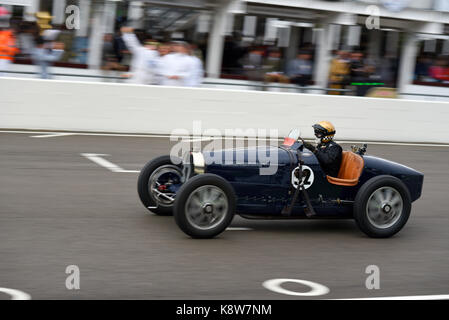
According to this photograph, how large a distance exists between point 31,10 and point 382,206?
12.0 m

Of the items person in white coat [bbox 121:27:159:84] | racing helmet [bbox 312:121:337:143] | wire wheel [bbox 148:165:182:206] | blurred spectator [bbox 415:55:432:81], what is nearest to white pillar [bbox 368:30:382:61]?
blurred spectator [bbox 415:55:432:81]

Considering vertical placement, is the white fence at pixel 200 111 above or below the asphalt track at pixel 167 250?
above

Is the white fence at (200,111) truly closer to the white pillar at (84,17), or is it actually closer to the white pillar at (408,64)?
the white pillar at (84,17)

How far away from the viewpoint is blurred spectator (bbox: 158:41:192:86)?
1395cm

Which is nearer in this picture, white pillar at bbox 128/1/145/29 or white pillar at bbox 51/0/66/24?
white pillar at bbox 51/0/66/24

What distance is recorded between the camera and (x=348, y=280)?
5973 millimetres

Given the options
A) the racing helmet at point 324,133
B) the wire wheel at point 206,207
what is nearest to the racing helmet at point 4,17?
the racing helmet at point 324,133

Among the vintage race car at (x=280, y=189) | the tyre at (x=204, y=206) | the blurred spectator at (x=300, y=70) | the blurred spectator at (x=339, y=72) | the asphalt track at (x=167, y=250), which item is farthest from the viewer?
the blurred spectator at (x=300, y=70)

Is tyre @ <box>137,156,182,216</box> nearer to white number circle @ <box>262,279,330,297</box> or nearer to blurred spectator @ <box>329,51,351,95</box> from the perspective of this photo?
white number circle @ <box>262,279,330,297</box>

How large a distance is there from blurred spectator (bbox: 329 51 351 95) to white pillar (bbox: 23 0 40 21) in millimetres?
7178

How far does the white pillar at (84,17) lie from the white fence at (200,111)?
432 cm

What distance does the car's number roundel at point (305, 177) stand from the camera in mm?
7121

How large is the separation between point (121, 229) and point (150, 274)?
147 centimetres

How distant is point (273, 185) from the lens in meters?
7.06
